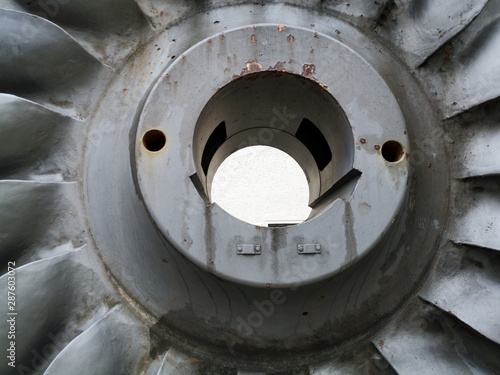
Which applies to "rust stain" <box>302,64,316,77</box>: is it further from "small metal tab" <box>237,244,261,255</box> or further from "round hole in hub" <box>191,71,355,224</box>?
"small metal tab" <box>237,244,261,255</box>

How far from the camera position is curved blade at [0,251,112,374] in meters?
1.20

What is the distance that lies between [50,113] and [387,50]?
3.43 feet

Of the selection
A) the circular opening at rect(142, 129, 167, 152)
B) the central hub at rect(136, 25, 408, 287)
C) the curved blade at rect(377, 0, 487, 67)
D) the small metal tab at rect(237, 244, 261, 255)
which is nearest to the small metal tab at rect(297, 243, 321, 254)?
the central hub at rect(136, 25, 408, 287)

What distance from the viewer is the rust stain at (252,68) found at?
1275mm

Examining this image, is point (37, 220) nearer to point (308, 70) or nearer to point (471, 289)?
point (308, 70)

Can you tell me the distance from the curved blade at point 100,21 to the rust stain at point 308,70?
0.53m

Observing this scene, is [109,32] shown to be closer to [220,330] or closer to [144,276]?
[144,276]

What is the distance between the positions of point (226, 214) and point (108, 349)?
0.48 meters

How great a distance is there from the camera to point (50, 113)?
1327mm

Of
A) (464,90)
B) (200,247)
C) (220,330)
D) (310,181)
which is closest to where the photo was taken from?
(200,247)

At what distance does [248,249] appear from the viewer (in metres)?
1.16

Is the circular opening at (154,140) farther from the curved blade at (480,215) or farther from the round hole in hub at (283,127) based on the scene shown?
the curved blade at (480,215)

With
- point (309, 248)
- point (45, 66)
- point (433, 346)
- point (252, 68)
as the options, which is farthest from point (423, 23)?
point (45, 66)

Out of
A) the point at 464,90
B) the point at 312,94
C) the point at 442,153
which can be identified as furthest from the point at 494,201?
the point at 312,94
